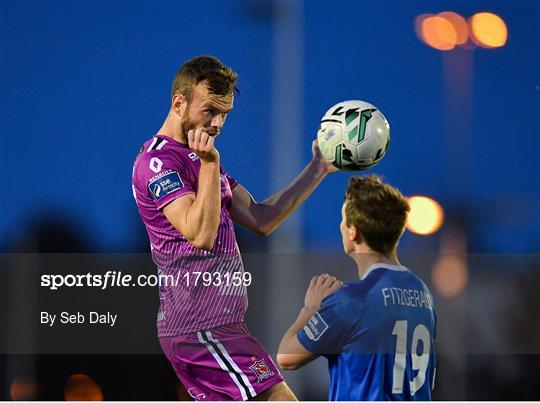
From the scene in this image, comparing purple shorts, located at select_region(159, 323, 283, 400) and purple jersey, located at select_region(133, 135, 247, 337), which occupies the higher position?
purple jersey, located at select_region(133, 135, 247, 337)

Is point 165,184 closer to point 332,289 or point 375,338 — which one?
point 332,289

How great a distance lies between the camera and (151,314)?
15.9ft

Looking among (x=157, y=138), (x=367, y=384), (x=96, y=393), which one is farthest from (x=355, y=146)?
(x=96, y=393)

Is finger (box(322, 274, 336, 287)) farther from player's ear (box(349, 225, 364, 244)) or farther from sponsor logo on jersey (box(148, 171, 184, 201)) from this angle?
sponsor logo on jersey (box(148, 171, 184, 201))

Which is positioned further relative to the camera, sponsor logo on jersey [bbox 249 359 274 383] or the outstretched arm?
the outstretched arm

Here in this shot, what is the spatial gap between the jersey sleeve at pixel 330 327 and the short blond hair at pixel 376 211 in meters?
0.22

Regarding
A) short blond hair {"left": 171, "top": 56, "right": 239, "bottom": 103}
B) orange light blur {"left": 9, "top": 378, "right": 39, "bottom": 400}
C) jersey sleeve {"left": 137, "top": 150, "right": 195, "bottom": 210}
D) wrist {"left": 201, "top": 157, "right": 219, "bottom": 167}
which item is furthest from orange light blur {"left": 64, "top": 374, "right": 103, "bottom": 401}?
wrist {"left": 201, "top": 157, "right": 219, "bottom": 167}

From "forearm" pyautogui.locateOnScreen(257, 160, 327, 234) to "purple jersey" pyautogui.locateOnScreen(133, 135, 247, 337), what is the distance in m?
0.38

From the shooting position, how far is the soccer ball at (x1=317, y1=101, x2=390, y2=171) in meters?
4.23

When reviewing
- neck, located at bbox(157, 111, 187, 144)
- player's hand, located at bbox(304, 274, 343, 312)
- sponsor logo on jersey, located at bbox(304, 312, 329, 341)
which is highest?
neck, located at bbox(157, 111, 187, 144)

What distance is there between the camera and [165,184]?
3977 millimetres

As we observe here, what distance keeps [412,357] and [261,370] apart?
76cm

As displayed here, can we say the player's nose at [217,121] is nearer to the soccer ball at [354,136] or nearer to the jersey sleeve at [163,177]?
the jersey sleeve at [163,177]

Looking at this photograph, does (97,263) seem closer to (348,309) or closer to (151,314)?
(151,314)
